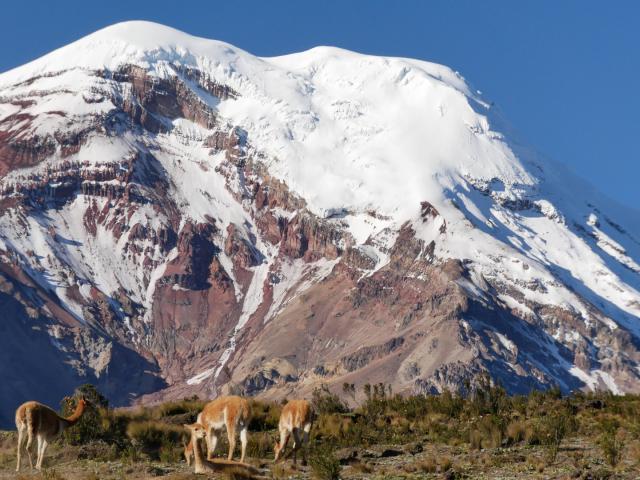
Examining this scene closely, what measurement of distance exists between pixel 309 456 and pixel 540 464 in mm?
6881

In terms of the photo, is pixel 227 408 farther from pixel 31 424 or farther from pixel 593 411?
pixel 593 411

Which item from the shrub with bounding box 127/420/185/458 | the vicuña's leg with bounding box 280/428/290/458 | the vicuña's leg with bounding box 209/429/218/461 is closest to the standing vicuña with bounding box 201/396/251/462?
the vicuña's leg with bounding box 209/429/218/461

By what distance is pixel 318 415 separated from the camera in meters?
51.5

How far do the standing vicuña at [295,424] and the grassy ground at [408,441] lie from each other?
2.14 feet

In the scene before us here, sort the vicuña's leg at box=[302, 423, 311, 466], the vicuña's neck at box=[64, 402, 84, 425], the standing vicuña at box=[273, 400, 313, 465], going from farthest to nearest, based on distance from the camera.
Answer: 1. the vicuña's leg at box=[302, 423, 311, 466]
2. the standing vicuña at box=[273, 400, 313, 465]
3. the vicuña's neck at box=[64, 402, 84, 425]

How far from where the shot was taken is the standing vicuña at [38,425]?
3791 cm

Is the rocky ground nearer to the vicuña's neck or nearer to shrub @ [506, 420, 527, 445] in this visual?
shrub @ [506, 420, 527, 445]

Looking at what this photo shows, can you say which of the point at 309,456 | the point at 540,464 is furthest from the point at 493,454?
the point at 309,456

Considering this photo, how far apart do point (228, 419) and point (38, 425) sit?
5.77m

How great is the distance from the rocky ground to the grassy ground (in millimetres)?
38

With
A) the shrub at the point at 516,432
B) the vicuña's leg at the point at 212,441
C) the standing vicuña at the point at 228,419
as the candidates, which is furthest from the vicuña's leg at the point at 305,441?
the shrub at the point at 516,432

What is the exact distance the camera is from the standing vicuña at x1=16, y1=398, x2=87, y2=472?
37906 millimetres

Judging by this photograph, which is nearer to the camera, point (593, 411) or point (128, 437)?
point (128, 437)

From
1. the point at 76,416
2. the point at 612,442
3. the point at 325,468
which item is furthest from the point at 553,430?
the point at 76,416
